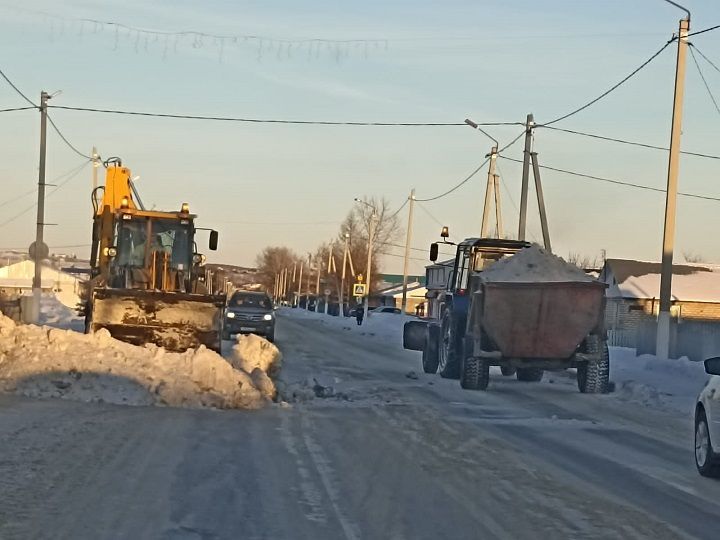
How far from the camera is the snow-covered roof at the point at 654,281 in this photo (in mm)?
65062

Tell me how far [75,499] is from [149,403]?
7361 millimetres

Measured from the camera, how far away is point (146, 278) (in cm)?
2366

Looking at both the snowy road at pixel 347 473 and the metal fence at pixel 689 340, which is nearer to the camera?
the snowy road at pixel 347 473

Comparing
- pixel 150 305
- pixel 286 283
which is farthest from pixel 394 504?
pixel 286 283

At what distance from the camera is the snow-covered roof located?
65062mm

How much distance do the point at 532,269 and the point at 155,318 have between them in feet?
23.6

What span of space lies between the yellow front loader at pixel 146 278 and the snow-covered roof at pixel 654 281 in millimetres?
42991

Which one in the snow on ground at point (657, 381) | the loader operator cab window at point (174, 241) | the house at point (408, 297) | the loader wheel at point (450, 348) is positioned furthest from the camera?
the house at point (408, 297)

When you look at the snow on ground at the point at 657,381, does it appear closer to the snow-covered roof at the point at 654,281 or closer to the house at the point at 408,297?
the snow-covered roof at the point at 654,281

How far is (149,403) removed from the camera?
51.4ft

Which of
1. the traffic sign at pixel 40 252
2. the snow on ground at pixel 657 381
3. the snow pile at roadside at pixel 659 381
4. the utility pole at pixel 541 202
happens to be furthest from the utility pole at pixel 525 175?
the traffic sign at pixel 40 252

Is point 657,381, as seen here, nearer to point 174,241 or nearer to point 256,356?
point 256,356

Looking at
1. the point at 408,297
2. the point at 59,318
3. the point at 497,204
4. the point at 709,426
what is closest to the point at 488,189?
the point at 497,204

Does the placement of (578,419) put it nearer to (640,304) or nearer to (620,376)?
(620,376)
